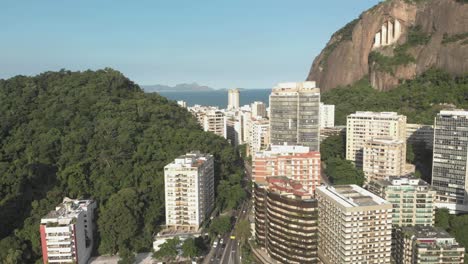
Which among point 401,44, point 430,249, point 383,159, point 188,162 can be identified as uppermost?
point 401,44

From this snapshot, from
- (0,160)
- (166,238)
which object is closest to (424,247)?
(166,238)

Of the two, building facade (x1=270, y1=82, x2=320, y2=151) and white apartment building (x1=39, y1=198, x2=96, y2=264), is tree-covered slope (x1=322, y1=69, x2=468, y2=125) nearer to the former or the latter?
building facade (x1=270, y1=82, x2=320, y2=151)

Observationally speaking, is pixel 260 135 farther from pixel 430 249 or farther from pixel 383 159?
pixel 430 249

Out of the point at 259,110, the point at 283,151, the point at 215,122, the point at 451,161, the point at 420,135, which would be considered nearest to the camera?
the point at 283,151

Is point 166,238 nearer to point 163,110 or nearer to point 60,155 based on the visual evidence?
point 60,155

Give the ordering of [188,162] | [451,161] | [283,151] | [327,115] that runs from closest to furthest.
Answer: [283,151] < [188,162] < [451,161] < [327,115]

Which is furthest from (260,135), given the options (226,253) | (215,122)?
(226,253)

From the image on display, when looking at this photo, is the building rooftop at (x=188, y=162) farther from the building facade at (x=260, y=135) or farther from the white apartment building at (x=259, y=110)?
the white apartment building at (x=259, y=110)
